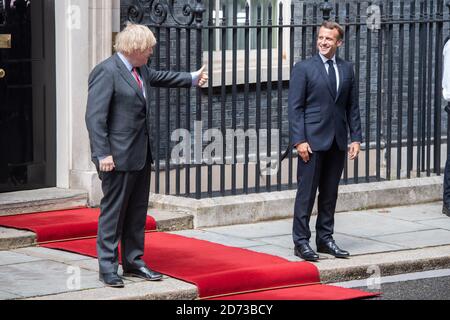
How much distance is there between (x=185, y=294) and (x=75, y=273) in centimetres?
90

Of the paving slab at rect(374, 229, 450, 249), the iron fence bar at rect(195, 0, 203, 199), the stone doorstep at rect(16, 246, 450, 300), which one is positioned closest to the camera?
the stone doorstep at rect(16, 246, 450, 300)

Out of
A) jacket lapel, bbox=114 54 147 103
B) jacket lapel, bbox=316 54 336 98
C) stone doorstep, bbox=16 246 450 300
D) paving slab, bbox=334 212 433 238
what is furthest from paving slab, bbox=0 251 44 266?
paving slab, bbox=334 212 433 238

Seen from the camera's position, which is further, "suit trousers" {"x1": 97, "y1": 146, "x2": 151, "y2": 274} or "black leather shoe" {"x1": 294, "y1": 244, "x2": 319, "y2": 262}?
"black leather shoe" {"x1": 294, "y1": 244, "x2": 319, "y2": 262}

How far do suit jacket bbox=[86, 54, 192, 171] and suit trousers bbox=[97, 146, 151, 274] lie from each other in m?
0.11

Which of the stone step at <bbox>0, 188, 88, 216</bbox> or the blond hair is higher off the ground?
the blond hair

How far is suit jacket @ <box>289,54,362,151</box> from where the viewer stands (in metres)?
9.47

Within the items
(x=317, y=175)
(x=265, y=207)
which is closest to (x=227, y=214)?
(x=265, y=207)

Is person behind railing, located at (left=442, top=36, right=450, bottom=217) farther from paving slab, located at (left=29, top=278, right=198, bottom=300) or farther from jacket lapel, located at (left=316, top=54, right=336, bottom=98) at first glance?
paving slab, located at (left=29, top=278, right=198, bottom=300)

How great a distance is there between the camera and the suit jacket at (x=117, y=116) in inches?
330

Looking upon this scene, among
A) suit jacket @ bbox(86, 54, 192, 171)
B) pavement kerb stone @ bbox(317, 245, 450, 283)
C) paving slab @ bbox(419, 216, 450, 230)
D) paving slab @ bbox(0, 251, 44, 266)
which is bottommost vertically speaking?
pavement kerb stone @ bbox(317, 245, 450, 283)

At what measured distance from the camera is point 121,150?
848cm

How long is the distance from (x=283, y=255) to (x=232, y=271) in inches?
36.0

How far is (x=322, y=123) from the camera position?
374 inches

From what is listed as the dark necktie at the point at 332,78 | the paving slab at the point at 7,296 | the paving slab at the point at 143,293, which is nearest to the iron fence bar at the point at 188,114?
the dark necktie at the point at 332,78
